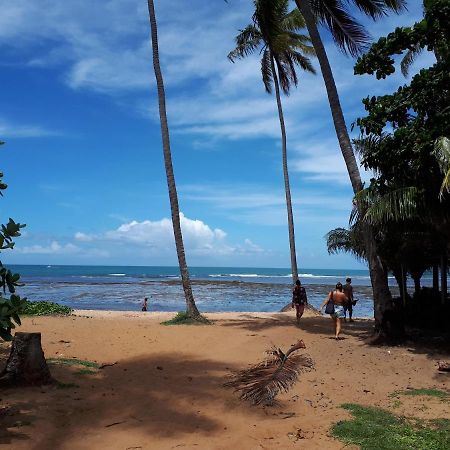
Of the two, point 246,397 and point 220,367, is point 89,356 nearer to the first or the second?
point 220,367

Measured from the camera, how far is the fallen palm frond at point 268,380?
22.7ft

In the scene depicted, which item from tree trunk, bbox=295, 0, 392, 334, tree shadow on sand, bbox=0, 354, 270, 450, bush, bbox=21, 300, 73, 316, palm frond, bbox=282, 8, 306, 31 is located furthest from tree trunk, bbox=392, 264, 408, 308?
bush, bbox=21, 300, 73, 316

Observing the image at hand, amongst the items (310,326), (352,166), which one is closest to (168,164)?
(352,166)

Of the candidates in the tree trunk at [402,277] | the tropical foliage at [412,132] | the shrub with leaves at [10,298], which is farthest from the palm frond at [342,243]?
the shrub with leaves at [10,298]

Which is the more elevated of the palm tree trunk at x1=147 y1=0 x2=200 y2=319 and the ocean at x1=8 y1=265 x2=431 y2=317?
the palm tree trunk at x1=147 y1=0 x2=200 y2=319

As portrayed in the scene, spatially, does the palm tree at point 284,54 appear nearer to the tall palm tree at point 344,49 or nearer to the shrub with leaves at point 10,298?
the tall palm tree at point 344,49

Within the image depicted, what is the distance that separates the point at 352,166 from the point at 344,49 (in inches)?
173

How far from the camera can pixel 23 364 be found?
22.2ft

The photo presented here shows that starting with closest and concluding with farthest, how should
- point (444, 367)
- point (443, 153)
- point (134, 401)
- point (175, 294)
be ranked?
point (134, 401) → point (444, 367) → point (443, 153) → point (175, 294)

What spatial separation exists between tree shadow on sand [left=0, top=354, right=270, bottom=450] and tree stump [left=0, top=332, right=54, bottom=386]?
244mm

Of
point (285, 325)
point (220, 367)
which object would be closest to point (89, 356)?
point (220, 367)

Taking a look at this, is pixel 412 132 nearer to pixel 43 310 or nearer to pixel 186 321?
pixel 186 321

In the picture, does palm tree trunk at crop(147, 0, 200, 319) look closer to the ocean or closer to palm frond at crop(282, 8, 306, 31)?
the ocean

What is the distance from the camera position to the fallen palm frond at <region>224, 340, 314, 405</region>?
691 centimetres
